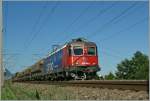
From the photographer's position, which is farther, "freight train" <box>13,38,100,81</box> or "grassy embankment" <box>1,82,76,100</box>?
"freight train" <box>13,38,100,81</box>

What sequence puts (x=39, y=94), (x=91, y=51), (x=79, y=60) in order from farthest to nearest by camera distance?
(x=91, y=51) < (x=79, y=60) < (x=39, y=94)

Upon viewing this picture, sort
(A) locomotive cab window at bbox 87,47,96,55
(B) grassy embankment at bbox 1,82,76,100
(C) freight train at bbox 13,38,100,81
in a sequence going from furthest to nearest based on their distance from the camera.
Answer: (A) locomotive cab window at bbox 87,47,96,55
(C) freight train at bbox 13,38,100,81
(B) grassy embankment at bbox 1,82,76,100

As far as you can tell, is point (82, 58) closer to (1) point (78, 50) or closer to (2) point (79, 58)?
(2) point (79, 58)

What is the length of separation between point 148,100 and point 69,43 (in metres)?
14.7

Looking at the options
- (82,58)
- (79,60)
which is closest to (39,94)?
(79,60)

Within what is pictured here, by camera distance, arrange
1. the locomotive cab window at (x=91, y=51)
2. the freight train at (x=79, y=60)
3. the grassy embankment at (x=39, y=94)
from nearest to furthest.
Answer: the grassy embankment at (x=39, y=94) < the freight train at (x=79, y=60) < the locomotive cab window at (x=91, y=51)

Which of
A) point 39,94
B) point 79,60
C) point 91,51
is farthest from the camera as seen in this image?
point 91,51

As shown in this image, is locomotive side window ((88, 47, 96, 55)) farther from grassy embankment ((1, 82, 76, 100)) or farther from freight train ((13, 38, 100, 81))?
grassy embankment ((1, 82, 76, 100))

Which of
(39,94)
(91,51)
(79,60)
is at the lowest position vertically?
(39,94)

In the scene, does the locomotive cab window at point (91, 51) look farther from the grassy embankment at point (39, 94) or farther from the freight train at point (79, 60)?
the grassy embankment at point (39, 94)

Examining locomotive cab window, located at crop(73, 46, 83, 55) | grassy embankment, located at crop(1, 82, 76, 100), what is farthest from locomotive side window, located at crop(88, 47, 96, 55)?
grassy embankment, located at crop(1, 82, 76, 100)

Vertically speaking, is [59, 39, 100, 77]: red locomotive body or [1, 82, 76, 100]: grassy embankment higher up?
[59, 39, 100, 77]: red locomotive body

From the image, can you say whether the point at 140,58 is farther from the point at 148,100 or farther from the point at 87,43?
the point at 148,100

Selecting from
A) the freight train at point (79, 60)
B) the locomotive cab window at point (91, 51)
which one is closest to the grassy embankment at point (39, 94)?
the freight train at point (79, 60)
